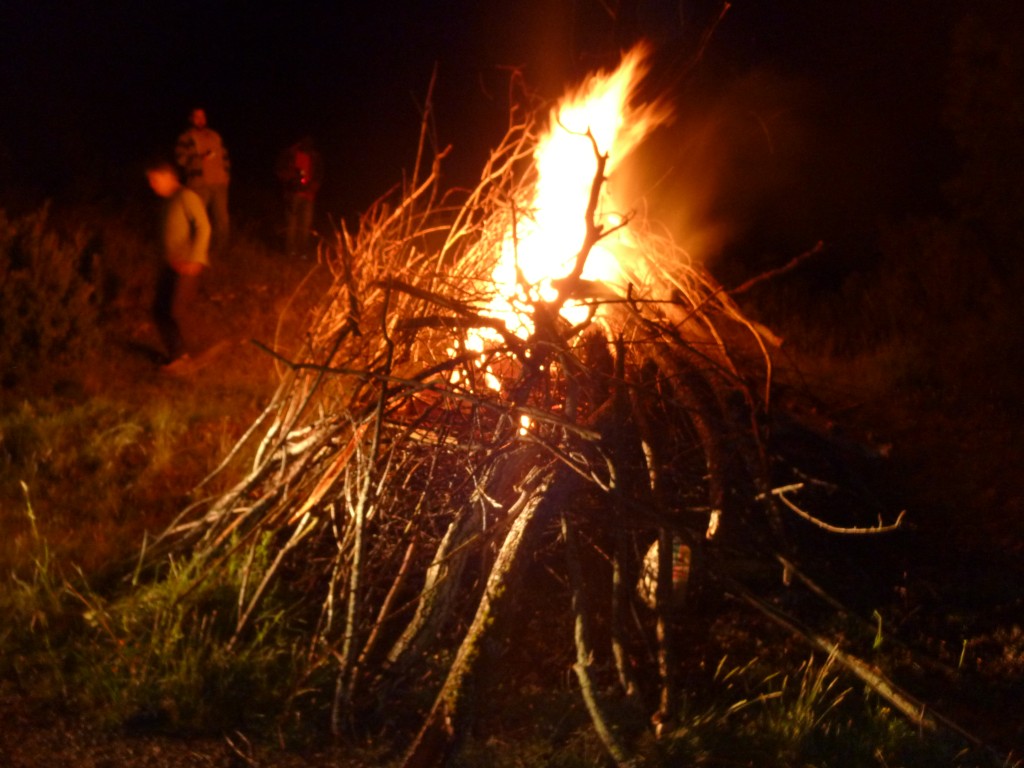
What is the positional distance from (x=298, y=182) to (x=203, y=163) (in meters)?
1.53

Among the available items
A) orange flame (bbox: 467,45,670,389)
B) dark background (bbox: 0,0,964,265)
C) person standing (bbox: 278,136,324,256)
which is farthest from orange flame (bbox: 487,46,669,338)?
person standing (bbox: 278,136,324,256)

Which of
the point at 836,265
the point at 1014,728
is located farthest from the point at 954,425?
the point at 836,265

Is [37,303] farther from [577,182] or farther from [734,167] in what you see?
[734,167]

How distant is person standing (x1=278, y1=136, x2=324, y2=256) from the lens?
1176cm

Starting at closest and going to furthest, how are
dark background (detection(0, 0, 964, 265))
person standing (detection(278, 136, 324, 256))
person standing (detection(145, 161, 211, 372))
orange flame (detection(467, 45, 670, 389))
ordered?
orange flame (detection(467, 45, 670, 389)), person standing (detection(145, 161, 211, 372)), dark background (detection(0, 0, 964, 265)), person standing (detection(278, 136, 324, 256))

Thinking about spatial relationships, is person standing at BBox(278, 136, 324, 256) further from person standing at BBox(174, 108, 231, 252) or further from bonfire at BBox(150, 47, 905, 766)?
bonfire at BBox(150, 47, 905, 766)

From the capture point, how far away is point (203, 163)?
10.4m

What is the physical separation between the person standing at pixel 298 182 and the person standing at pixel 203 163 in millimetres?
981

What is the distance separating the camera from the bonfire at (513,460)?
12.8ft

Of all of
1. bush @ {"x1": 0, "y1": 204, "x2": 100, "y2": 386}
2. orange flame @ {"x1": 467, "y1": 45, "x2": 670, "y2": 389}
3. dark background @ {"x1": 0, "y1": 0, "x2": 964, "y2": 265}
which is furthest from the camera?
dark background @ {"x1": 0, "y1": 0, "x2": 964, "y2": 265}

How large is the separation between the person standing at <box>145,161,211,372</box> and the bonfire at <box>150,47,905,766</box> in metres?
3.26

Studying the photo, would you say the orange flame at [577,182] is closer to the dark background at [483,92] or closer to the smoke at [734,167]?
the dark background at [483,92]

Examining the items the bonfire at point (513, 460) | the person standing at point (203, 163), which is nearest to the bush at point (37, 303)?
the person standing at point (203, 163)

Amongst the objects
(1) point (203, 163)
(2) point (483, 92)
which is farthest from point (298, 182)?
(2) point (483, 92)
